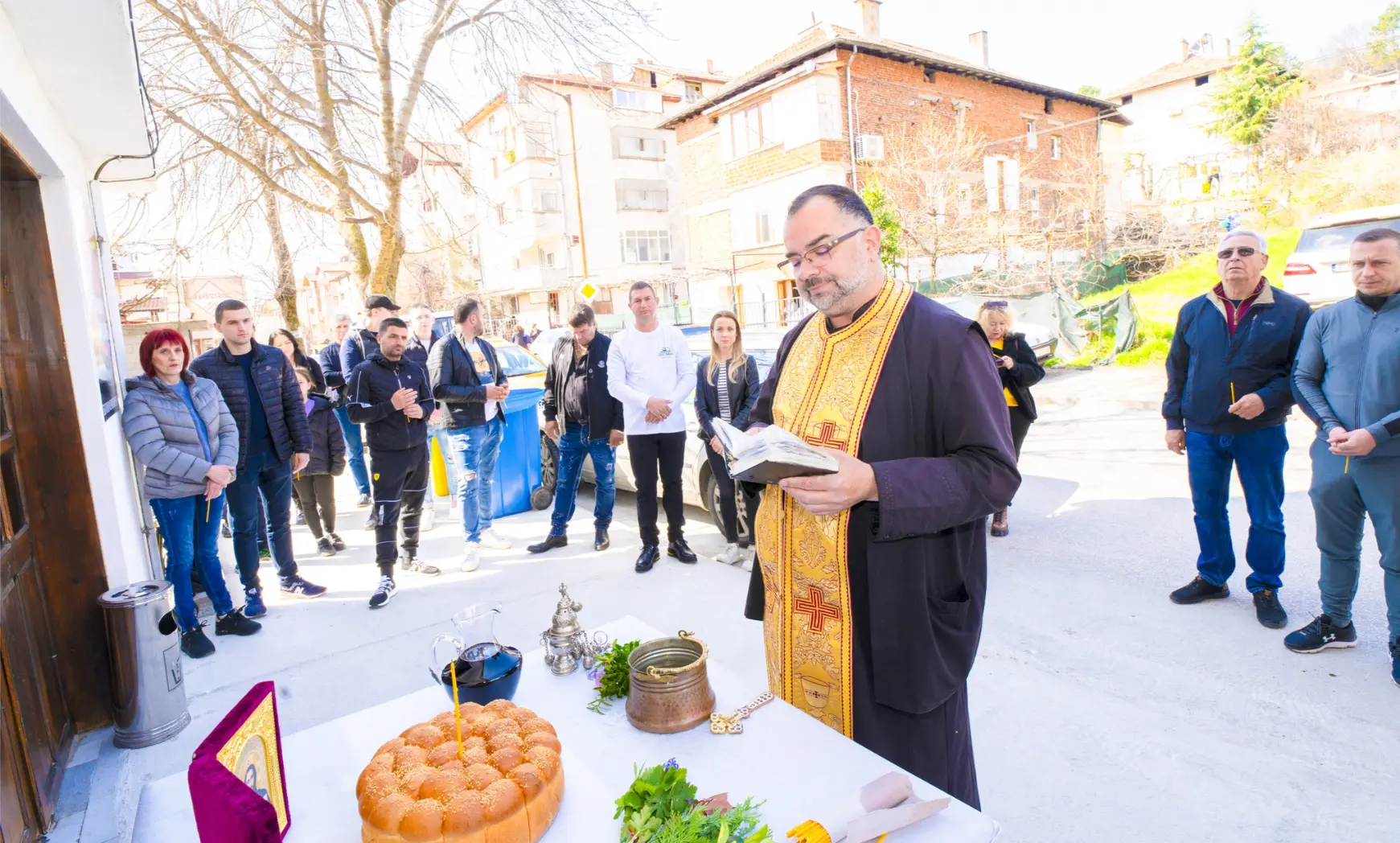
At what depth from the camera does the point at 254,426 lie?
16.8ft

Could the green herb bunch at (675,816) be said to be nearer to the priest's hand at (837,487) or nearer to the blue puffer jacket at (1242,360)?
the priest's hand at (837,487)

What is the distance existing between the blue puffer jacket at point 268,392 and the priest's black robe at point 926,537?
4.51 meters

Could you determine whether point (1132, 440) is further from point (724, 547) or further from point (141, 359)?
point (141, 359)

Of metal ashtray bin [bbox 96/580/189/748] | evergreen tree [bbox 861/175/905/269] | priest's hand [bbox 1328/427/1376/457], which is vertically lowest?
metal ashtray bin [bbox 96/580/189/748]

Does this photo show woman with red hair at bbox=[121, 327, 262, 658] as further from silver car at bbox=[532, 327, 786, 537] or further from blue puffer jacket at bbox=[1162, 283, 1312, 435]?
blue puffer jacket at bbox=[1162, 283, 1312, 435]

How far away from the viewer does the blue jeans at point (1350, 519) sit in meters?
3.48

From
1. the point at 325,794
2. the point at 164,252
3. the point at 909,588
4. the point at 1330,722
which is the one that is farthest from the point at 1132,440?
the point at 164,252

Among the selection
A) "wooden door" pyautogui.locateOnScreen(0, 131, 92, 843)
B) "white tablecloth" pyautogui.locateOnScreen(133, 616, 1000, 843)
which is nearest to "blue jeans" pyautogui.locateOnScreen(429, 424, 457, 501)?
"wooden door" pyautogui.locateOnScreen(0, 131, 92, 843)

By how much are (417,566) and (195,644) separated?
162 centimetres

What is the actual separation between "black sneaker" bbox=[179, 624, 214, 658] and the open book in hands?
442cm

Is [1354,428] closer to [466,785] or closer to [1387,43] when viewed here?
[466,785]

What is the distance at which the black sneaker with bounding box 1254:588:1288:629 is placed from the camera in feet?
13.5

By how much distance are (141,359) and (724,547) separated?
4184 mm

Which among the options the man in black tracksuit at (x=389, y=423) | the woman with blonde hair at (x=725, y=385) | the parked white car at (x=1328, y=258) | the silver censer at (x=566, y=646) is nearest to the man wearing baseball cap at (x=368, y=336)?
the man in black tracksuit at (x=389, y=423)
